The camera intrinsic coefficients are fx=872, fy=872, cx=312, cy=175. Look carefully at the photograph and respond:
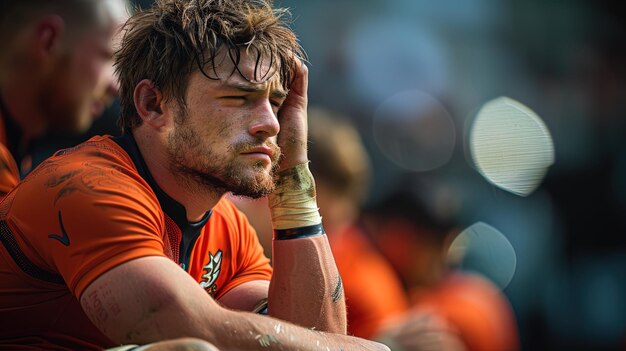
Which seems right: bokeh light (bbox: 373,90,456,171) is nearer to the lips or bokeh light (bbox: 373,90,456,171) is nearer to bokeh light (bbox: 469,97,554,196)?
bokeh light (bbox: 469,97,554,196)

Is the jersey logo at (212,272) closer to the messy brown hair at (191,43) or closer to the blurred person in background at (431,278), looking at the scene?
the messy brown hair at (191,43)

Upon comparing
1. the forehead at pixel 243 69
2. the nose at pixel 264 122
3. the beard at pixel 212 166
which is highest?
the forehead at pixel 243 69

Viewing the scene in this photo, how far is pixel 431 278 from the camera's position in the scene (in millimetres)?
6086

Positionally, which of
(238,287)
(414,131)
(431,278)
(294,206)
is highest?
(294,206)

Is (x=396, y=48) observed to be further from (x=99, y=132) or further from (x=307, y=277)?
(x=307, y=277)

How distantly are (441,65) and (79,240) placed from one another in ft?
27.9

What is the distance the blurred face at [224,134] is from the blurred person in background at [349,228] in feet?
6.31

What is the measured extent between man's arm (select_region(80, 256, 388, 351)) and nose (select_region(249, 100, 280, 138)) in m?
0.67

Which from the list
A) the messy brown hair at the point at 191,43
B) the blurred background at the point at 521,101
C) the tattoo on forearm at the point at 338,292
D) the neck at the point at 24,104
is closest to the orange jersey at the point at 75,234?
the messy brown hair at the point at 191,43

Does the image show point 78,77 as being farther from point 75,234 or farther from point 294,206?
point 75,234

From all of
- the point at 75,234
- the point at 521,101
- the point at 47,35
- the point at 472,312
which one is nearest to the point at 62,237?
the point at 75,234

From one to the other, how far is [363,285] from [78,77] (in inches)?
77.7

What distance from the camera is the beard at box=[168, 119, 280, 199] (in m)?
3.08

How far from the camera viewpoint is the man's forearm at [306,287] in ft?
10.6
